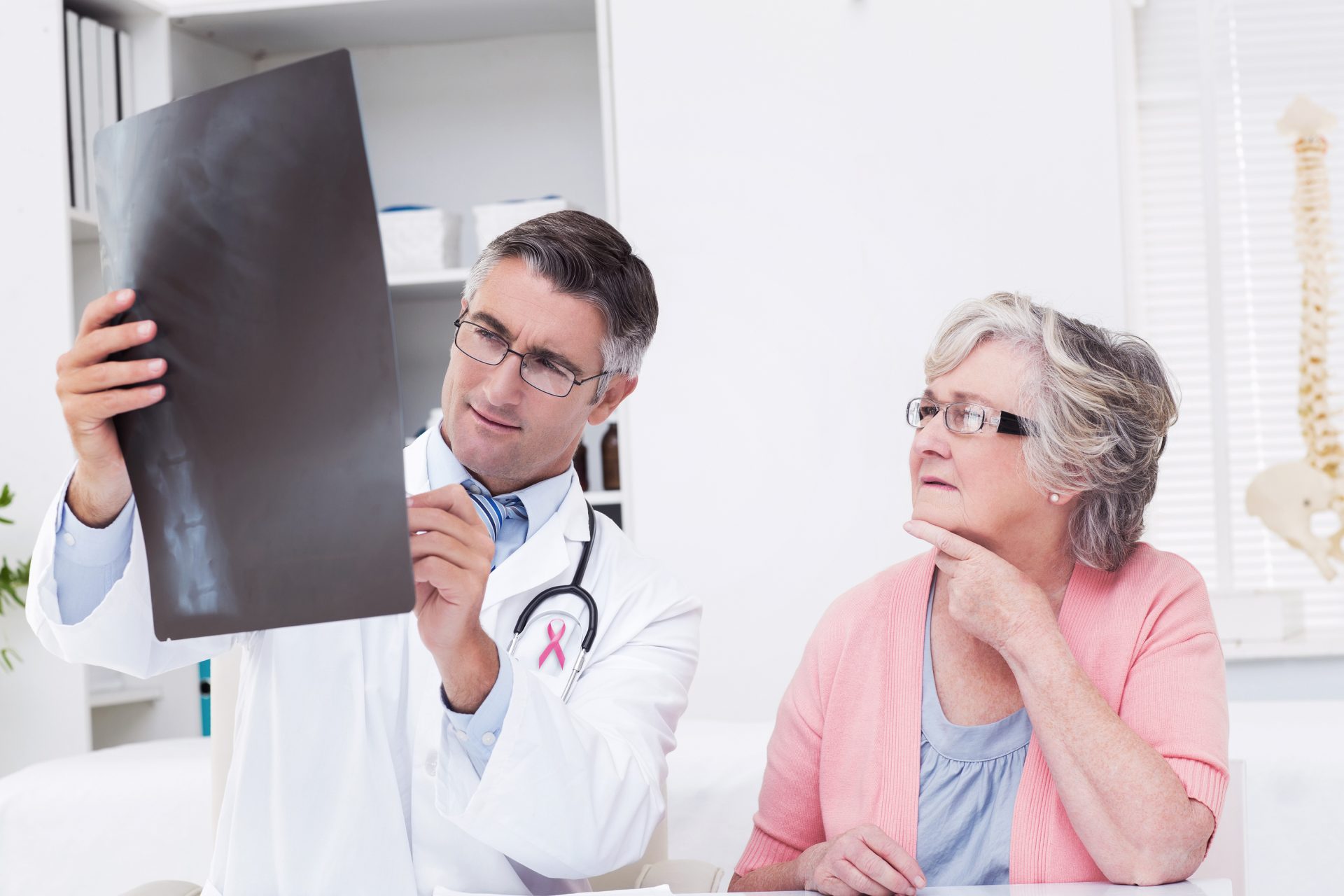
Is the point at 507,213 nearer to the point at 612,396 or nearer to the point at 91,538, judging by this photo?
the point at 612,396

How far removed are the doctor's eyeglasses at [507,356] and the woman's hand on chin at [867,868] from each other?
557 mm

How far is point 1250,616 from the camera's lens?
248cm

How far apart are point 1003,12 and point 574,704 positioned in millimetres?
1753

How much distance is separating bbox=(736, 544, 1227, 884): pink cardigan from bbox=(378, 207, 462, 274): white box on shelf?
146 centimetres

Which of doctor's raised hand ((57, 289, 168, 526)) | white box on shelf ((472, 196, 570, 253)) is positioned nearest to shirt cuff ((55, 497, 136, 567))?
doctor's raised hand ((57, 289, 168, 526))

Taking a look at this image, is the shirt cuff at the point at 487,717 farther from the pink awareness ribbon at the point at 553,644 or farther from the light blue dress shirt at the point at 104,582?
the pink awareness ribbon at the point at 553,644

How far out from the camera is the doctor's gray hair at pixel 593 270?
1.32m

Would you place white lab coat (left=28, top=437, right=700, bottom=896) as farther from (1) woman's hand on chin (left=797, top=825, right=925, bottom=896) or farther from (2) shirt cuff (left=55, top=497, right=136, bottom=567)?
(1) woman's hand on chin (left=797, top=825, right=925, bottom=896)

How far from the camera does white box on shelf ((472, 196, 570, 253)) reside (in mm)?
2480

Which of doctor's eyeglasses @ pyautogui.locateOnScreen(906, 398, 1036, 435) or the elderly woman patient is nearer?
the elderly woman patient

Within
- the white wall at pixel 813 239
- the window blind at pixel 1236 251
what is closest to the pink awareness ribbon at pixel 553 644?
the white wall at pixel 813 239

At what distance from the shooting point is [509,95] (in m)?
2.87

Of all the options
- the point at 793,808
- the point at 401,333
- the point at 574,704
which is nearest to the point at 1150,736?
the point at 793,808

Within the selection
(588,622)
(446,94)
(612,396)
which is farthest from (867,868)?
(446,94)
